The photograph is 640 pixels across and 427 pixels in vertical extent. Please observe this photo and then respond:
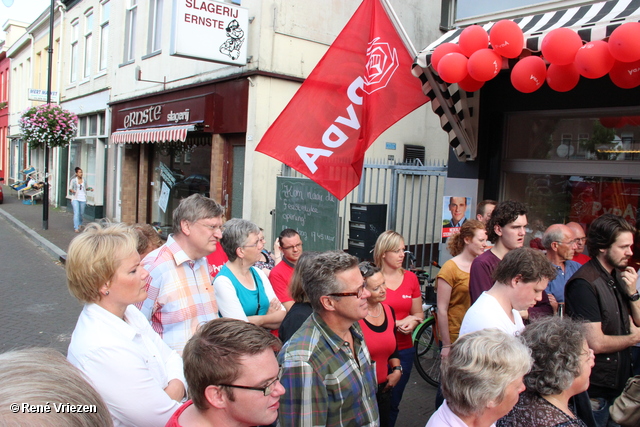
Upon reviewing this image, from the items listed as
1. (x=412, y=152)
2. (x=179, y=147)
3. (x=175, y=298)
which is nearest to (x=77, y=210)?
(x=179, y=147)

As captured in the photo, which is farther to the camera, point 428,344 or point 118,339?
point 428,344

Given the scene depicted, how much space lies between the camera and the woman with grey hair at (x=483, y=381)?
1.97 m

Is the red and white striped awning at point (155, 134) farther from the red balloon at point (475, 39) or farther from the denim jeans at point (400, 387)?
the denim jeans at point (400, 387)

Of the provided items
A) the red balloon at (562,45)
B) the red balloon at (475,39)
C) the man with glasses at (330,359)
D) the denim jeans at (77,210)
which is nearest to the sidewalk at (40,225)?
the denim jeans at (77,210)

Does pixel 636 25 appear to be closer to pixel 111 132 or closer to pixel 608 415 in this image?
pixel 608 415

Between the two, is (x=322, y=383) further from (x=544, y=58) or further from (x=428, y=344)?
(x=544, y=58)

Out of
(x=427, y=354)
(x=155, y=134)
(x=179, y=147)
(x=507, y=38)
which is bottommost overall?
(x=427, y=354)

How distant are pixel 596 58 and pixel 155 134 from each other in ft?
32.5

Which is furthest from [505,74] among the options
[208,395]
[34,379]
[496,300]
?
[34,379]

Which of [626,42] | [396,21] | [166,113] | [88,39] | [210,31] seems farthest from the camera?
[88,39]

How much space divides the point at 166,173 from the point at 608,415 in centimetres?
1228

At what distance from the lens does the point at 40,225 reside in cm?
1563

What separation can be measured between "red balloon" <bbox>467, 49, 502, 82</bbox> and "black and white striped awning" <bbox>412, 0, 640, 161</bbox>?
36cm

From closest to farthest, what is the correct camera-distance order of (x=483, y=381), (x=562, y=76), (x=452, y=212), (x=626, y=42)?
(x=483, y=381), (x=626, y=42), (x=562, y=76), (x=452, y=212)
